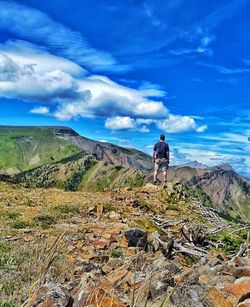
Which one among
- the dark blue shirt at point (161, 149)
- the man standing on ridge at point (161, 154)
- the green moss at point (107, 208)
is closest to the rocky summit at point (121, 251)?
the green moss at point (107, 208)

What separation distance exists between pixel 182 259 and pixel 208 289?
667 centimetres

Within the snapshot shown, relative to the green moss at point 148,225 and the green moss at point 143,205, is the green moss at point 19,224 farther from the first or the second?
the green moss at point 143,205

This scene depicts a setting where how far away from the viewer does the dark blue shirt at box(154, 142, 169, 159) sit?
31.6m

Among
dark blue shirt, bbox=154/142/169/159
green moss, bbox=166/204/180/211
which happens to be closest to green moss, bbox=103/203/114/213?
green moss, bbox=166/204/180/211

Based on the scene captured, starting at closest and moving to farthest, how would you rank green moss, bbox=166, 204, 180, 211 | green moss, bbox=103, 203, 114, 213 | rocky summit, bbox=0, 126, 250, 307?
rocky summit, bbox=0, 126, 250, 307, green moss, bbox=103, 203, 114, 213, green moss, bbox=166, 204, 180, 211

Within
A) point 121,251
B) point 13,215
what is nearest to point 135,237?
point 121,251

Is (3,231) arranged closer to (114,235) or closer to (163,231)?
(114,235)

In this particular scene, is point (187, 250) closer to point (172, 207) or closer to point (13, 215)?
point (13, 215)

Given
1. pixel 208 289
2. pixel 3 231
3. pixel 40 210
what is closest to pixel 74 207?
pixel 40 210

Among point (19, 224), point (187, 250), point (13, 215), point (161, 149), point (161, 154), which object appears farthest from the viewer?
point (161, 154)

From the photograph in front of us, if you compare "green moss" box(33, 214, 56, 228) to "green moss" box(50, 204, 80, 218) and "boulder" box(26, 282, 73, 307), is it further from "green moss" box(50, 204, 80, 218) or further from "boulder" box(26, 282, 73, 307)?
"boulder" box(26, 282, 73, 307)

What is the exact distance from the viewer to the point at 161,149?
31.6 m

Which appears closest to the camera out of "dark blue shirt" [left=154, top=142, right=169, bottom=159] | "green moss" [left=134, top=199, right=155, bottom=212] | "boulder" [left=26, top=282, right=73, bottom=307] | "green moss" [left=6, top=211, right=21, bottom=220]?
"boulder" [left=26, top=282, right=73, bottom=307]

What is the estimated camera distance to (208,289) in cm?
711
